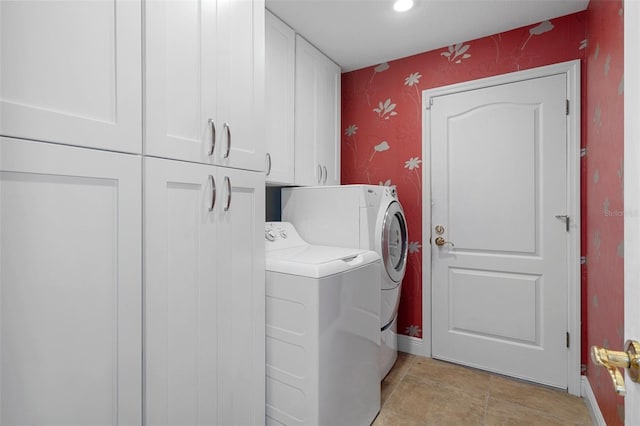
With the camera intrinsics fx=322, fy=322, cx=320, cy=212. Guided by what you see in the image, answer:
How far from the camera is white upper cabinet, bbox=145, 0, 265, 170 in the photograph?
104 centimetres

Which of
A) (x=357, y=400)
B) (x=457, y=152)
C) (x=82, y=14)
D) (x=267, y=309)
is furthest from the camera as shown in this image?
(x=457, y=152)

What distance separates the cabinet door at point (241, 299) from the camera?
4.15 ft

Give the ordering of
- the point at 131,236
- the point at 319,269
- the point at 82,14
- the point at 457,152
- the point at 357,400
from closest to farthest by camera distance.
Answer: the point at 82,14 < the point at 131,236 < the point at 319,269 < the point at 357,400 < the point at 457,152

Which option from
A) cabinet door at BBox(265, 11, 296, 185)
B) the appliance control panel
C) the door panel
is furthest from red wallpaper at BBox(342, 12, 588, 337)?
the appliance control panel

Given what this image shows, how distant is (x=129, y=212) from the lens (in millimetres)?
966

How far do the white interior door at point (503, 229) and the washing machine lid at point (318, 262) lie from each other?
3.25 ft

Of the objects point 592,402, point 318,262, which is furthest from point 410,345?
point 318,262

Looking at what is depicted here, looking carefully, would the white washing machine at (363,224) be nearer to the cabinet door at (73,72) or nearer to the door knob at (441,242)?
the door knob at (441,242)

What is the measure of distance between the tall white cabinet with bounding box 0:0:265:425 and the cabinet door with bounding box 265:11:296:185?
24.5 inches

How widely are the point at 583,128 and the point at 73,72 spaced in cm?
260

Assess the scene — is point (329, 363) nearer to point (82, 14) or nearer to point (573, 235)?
point (82, 14)

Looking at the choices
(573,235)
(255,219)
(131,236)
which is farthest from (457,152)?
(131,236)

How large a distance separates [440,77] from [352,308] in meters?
1.96

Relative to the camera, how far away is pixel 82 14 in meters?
0.86
